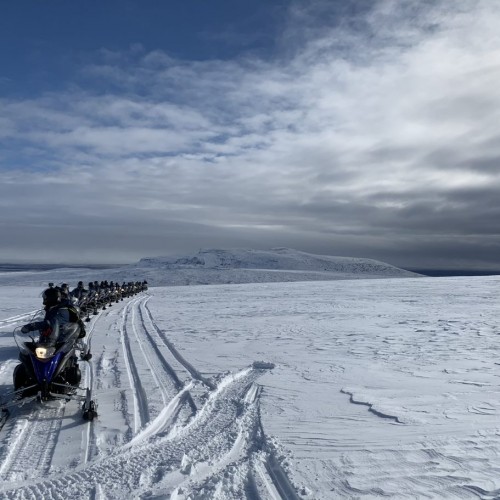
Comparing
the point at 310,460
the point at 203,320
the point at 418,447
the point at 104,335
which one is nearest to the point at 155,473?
the point at 310,460

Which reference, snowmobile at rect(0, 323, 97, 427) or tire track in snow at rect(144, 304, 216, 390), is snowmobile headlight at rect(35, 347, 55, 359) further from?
tire track in snow at rect(144, 304, 216, 390)

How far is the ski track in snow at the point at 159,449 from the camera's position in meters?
3.79

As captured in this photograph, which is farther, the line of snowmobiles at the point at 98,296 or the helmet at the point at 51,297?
the line of snowmobiles at the point at 98,296

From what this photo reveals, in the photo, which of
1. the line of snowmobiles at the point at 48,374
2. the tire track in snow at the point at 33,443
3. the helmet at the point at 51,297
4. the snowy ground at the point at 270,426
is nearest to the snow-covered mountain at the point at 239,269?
the snowy ground at the point at 270,426

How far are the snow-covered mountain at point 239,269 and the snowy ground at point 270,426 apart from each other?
56361mm

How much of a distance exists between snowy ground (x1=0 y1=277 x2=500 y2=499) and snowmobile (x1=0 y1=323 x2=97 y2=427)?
0.64ft

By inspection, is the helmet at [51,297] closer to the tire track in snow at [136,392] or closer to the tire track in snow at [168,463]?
the tire track in snow at [136,392]

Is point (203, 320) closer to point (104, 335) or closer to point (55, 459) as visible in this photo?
point (104, 335)

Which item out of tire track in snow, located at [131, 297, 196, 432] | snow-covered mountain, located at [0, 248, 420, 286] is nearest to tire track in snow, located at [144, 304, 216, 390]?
tire track in snow, located at [131, 297, 196, 432]

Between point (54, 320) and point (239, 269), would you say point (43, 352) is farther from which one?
point (239, 269)

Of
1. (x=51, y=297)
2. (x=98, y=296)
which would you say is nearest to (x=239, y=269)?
(x=98, y=296)

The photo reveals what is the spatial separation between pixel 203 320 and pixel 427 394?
425 inches

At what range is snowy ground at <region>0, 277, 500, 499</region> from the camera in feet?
12.7

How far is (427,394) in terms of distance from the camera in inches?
256
